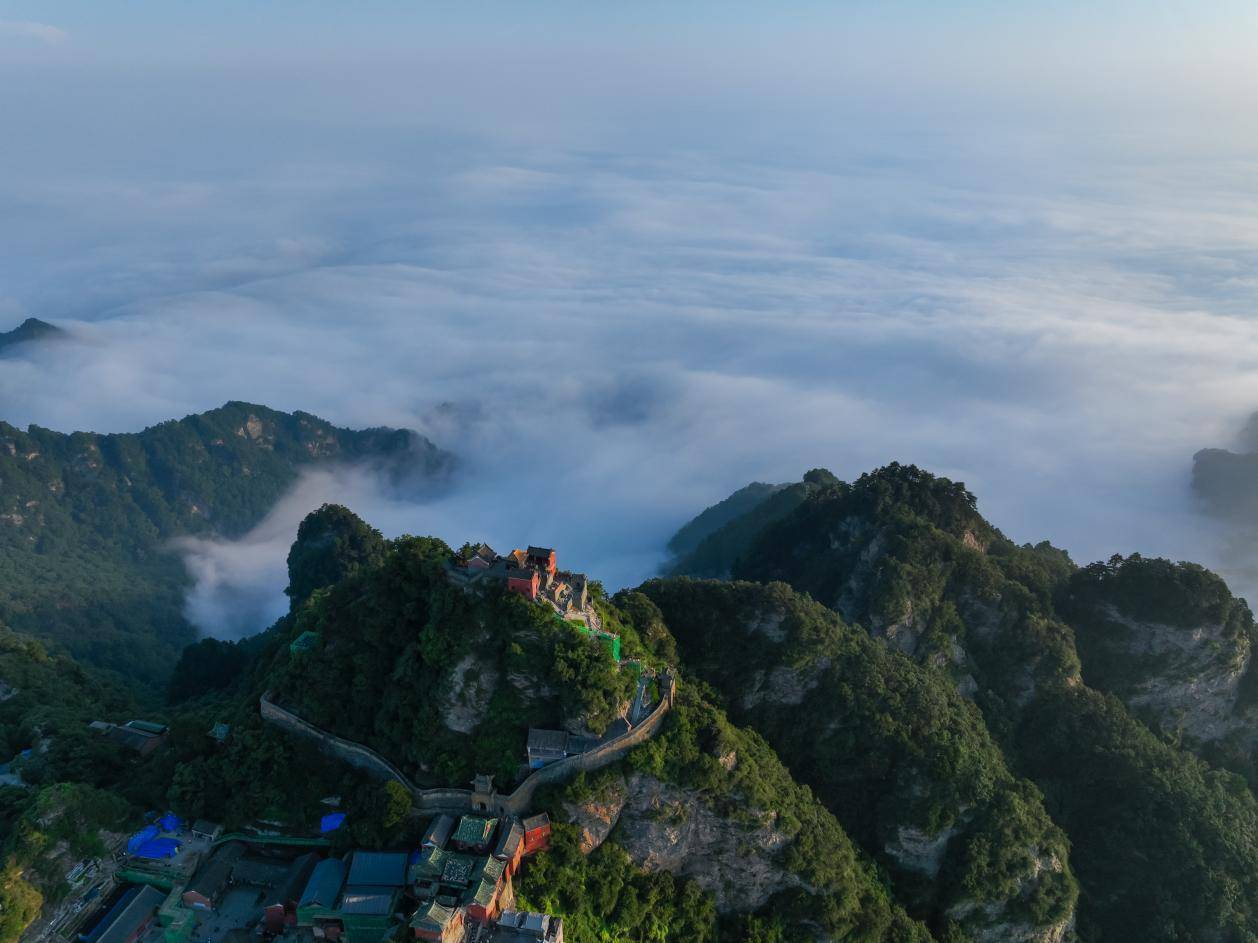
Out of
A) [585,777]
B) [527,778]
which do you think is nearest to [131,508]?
[527,778]

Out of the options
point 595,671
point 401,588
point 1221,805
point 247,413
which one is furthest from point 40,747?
point 247,413

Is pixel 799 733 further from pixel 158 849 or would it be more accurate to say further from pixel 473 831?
pixel 158 849

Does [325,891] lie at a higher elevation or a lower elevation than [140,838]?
higher

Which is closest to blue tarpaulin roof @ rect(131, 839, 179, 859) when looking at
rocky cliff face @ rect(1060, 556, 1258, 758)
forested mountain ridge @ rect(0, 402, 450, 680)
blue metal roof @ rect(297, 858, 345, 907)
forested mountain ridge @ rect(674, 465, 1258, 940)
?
blue metal roof @ rect(297, 858, 345, 907)

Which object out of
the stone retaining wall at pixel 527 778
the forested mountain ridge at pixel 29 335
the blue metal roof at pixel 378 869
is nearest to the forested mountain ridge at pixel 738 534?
the stone retaining wall at pixel 527 778

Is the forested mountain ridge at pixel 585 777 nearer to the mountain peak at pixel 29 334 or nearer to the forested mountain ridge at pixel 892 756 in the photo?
the forested mountain ridge at pixel 892 756

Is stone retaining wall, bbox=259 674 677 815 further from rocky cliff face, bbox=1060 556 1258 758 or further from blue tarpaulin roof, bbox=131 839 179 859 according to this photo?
rocky cliff face, bbox=1060 556 1258 758

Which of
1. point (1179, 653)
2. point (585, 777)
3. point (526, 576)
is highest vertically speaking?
point (526, 576)

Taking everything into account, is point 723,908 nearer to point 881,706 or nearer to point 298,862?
point 881,706
